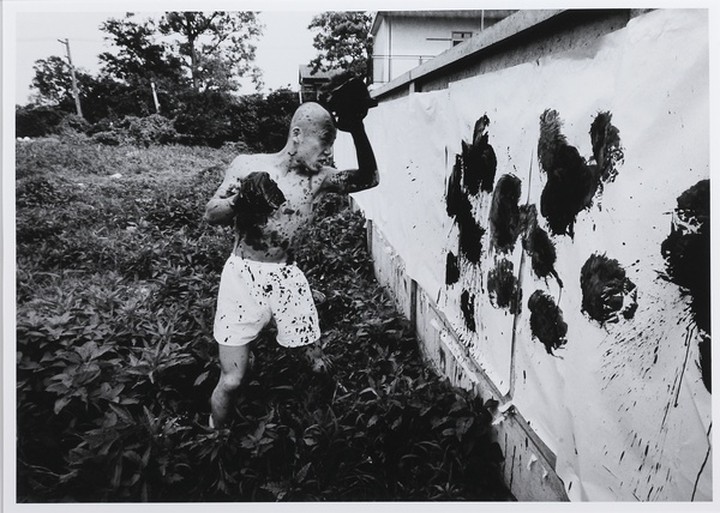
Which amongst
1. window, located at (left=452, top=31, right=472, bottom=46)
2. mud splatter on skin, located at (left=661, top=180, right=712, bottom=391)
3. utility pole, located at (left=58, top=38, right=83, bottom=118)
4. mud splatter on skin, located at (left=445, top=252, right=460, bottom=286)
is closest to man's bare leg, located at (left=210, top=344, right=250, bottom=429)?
mud splatter on skin, located at (left=445, top=252, right=460, bottom=286)

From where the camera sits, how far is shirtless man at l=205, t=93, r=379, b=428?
7.05ft

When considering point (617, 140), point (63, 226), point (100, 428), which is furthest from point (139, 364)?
point (617, 140)

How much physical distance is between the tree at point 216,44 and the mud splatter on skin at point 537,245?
1142 millimetres

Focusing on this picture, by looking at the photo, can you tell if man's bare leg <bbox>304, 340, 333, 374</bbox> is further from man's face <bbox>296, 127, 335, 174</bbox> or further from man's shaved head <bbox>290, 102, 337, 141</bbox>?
man's shaved head <bbox>290, 102, 337, 141</bbox>

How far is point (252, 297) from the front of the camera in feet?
7.42

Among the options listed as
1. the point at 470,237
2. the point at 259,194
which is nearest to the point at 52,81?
the point at 259,194

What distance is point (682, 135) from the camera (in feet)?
3.73

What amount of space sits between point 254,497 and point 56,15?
179cm

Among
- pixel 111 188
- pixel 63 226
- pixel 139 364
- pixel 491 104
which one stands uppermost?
pixel 491 104

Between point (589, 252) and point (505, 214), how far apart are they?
495 millimetres

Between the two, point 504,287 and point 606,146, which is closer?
point 606,146

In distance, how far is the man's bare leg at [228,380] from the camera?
224cm

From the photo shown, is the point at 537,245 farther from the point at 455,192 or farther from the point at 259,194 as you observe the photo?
the point at 259,194

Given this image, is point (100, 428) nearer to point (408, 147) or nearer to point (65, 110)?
point (65, 110)
